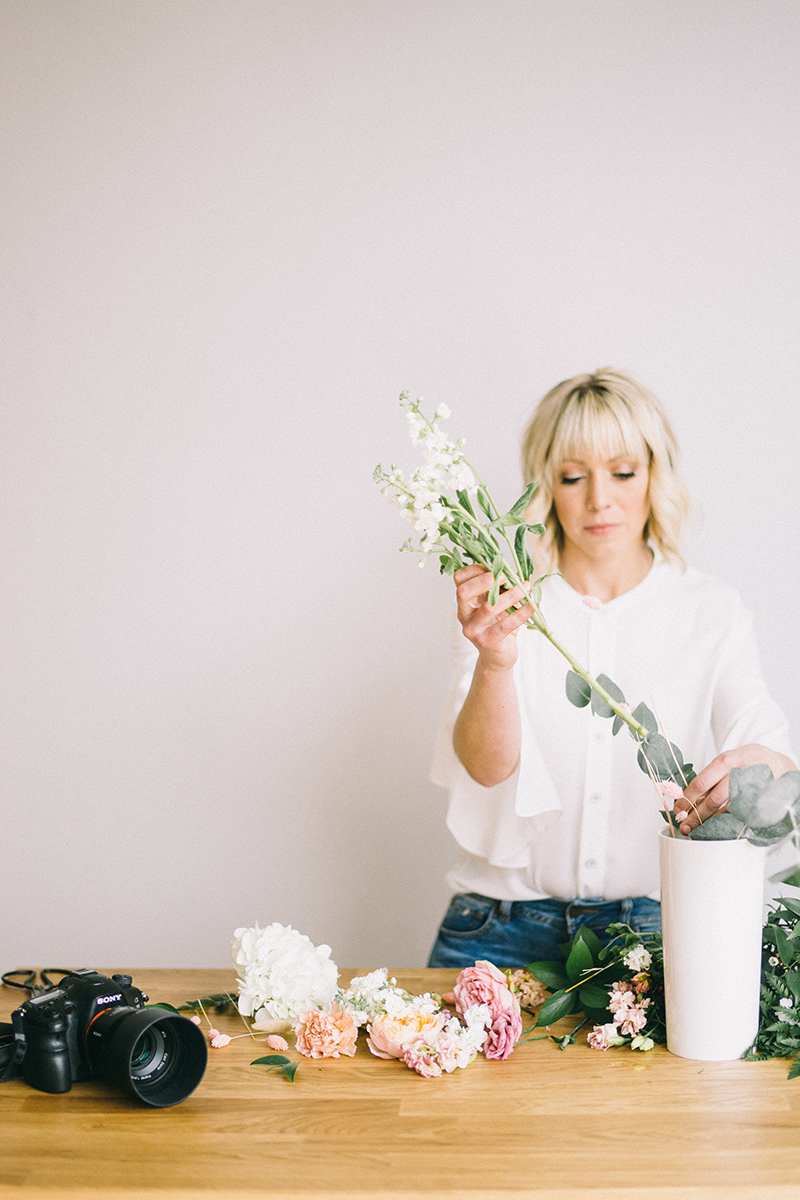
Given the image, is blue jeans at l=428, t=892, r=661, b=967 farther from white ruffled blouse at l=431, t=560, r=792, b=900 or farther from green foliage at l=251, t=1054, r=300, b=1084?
green foliage at l=251, t=1054, r=300, b=1084

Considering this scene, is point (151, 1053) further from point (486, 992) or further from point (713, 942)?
point (713, 942)

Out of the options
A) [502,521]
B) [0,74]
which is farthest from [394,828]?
[0,74]

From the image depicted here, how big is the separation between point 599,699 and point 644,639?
71 cm

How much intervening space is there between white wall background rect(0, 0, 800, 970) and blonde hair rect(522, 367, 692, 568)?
0.37 meters

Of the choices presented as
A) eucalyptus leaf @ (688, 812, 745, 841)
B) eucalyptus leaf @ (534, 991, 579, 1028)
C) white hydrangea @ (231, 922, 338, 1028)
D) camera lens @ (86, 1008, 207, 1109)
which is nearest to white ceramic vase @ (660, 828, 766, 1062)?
eucalyptus leaf @ (688, 812, 745, 841)

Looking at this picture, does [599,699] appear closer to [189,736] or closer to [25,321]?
[189,736]

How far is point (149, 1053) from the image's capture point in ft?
3.43

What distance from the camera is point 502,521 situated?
3.52ft

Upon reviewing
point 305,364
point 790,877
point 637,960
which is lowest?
point 637,960

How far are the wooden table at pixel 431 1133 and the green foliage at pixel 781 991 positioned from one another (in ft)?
0.09

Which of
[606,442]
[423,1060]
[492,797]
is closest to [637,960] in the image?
[423,1060]

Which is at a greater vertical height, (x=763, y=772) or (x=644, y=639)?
(x=644, y=639)

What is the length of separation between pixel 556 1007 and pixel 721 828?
0.32m

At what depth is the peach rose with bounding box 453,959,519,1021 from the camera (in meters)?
1.13
